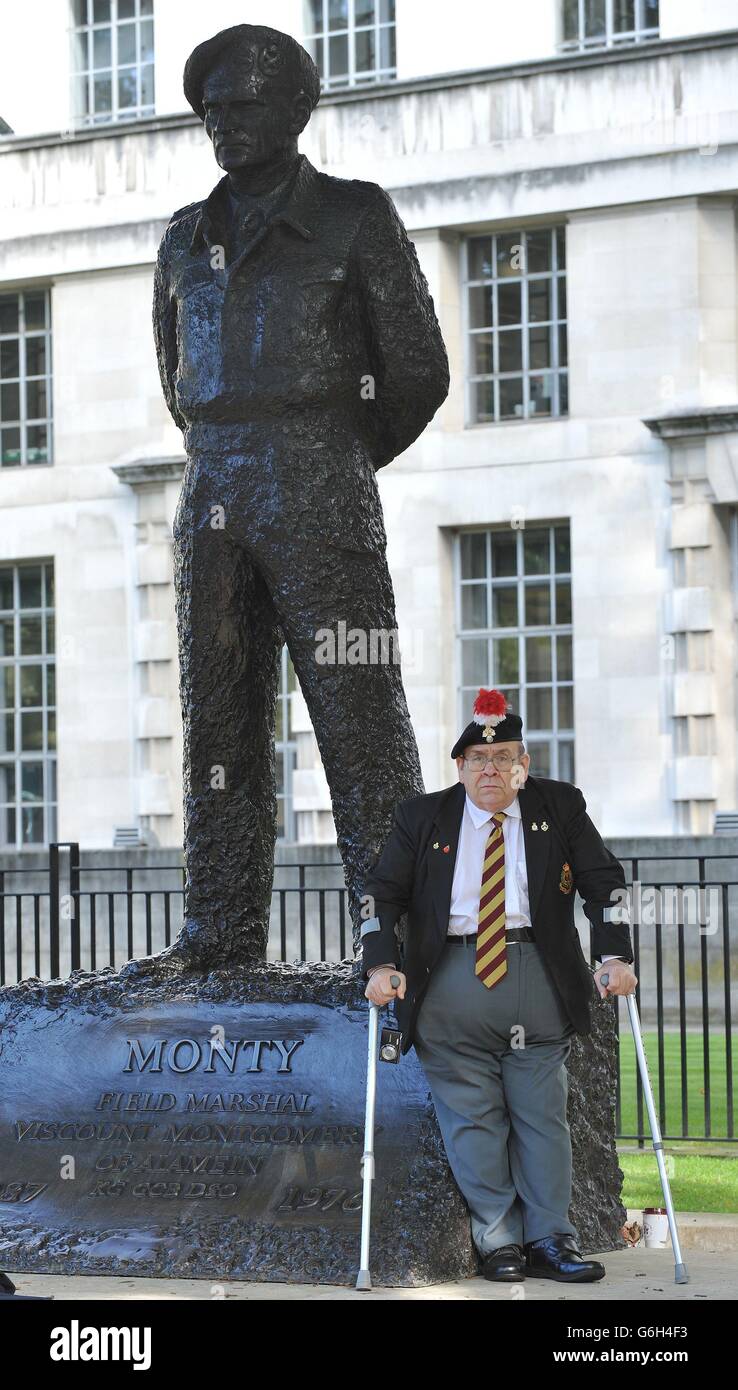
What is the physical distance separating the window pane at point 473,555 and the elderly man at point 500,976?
783 inches

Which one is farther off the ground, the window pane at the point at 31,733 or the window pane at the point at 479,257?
the window pane at the point at 479,257

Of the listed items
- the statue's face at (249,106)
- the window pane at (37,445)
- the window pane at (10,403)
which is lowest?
the statue's face at (249,106)

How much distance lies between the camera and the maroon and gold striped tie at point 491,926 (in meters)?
7.30

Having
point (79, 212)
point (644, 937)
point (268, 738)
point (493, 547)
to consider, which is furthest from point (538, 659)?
point (268, 738)

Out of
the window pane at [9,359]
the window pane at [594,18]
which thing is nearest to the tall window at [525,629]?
the window pane at [594,18]

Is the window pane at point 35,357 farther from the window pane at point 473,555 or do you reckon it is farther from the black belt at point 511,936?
the black belt at point 511,936

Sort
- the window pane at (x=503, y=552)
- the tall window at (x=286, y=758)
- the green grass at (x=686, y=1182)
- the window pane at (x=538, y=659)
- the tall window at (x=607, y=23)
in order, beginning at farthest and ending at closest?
the tall window at (x=286, y=758) < the window pane at (x=503, y=552) < the tall window at (x=607, y=23) < the window pane at (x=538, y=659) < the green grass at (x=686, y=1182)

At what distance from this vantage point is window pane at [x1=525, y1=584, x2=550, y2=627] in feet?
88.1

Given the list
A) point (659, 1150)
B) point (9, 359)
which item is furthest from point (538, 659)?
point (659, 1150)

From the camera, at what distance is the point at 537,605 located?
88.2ft

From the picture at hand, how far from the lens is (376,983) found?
7.25 meters
